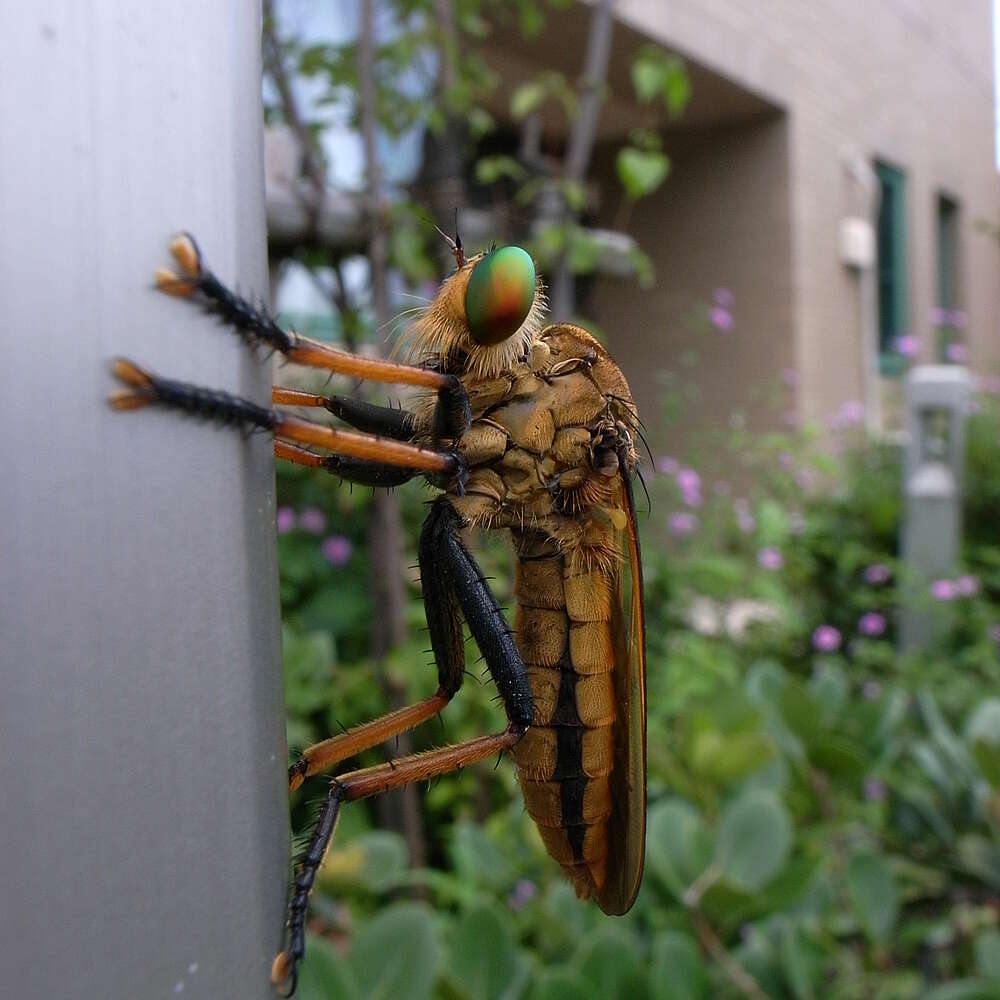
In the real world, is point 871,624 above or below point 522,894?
above

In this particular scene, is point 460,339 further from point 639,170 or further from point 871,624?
point 871,624

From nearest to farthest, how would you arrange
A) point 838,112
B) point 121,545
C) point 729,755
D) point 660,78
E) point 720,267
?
point 121,545 → point 729,755 → point 660,78 → point 720,267 → point 838,112

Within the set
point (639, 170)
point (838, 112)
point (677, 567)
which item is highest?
point (838, 112)

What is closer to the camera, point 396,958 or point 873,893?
point 396,958

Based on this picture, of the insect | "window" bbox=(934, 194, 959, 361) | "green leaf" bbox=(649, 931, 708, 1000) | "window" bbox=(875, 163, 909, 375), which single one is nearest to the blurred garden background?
"green leaf" bbox=(649, 931, 708, 1000)

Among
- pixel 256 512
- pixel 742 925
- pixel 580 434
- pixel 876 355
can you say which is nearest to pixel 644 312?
pixel 876 355

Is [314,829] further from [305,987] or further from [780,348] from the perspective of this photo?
[780,348]

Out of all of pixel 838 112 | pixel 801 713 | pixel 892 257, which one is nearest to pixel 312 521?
pixel 801 713
